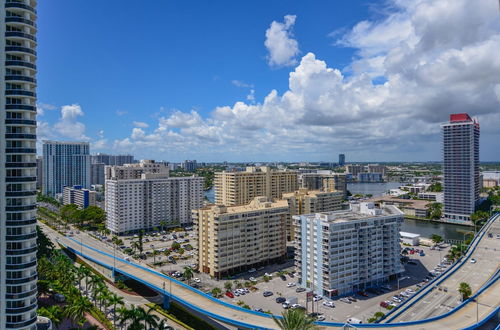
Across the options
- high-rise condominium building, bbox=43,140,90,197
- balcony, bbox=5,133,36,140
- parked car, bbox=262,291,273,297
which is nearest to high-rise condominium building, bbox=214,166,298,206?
parked car, bbox=262,291,273,297

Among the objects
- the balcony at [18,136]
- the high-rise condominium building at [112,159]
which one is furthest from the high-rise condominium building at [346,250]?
the high-rise condominium building at [112,159]

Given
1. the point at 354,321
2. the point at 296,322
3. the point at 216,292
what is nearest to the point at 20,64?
the point at 296,322

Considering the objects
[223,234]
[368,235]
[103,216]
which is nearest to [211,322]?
[223,234]

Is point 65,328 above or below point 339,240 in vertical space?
below

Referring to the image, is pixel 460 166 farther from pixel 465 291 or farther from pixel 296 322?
pixel 296 322

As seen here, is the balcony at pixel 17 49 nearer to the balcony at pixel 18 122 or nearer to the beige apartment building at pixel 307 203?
the balcony at pixel 18 122

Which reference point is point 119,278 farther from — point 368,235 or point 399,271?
point 399,271

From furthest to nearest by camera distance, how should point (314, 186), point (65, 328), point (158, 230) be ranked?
point (314, 186), point (158, 230), point (65, 328)
